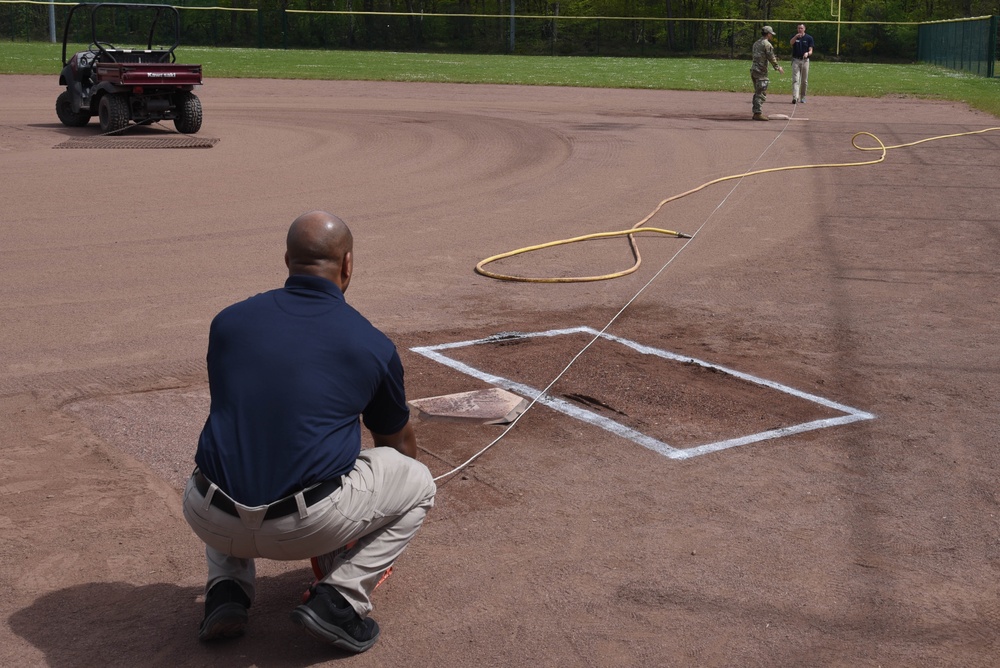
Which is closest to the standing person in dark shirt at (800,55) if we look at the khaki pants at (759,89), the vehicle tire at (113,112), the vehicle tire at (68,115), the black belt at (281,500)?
the khaki pants at (759,89)

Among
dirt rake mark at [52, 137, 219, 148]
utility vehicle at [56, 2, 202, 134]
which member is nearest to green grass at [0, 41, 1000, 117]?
utility vehicle at [56, 2, 202, 134]

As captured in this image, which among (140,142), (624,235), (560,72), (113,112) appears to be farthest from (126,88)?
(560,72)

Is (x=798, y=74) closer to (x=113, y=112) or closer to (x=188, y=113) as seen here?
(x=188, y=113)

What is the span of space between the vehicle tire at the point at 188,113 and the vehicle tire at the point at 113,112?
0.97m

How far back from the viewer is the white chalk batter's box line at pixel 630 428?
6.23 metres

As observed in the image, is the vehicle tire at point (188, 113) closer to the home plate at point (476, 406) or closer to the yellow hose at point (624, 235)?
the yellow hose at point (624, 235)

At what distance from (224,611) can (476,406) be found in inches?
116

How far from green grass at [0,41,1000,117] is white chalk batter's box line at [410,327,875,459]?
22.9m

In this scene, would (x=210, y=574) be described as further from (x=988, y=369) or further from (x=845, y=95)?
(x=845, y=95)

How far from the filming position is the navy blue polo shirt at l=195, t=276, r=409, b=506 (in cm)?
385

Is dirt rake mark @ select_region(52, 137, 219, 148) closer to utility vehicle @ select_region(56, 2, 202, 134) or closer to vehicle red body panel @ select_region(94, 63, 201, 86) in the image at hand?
utility vehicle @ select_region(56, 2, 202, 134)

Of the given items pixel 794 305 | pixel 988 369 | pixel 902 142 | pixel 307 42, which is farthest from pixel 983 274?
pixel 307 42

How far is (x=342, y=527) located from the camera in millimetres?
3982

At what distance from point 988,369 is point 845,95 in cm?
2810
